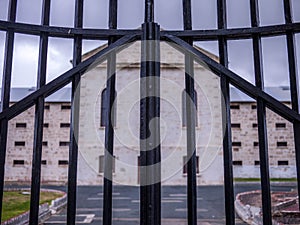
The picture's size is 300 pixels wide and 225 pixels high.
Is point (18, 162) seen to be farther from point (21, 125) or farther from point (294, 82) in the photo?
point (294, 82)

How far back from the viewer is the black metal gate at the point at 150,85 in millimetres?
1308

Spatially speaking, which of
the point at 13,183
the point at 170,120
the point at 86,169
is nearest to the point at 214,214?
the point at 170,120

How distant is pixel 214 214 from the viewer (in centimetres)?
659

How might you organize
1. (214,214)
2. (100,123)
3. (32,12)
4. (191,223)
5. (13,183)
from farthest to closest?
(13,183), (100,123), (214,214), (32,12), (191,223)

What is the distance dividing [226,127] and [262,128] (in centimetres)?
14

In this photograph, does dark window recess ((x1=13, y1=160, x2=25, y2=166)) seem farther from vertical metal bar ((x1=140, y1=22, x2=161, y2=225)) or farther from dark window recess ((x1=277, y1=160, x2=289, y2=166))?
vertical metal bar ((x1=140, y1=22, x2=161, y2=225))

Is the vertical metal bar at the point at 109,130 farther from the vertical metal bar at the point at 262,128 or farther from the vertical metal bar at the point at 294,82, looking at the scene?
the vertical metal bar at the point at 294,82

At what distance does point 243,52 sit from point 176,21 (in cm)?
37

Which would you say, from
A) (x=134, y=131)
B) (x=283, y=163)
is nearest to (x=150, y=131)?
(x=134, y=131)

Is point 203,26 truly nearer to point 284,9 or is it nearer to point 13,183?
point 284,9

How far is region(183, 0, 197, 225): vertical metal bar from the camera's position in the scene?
1319mm

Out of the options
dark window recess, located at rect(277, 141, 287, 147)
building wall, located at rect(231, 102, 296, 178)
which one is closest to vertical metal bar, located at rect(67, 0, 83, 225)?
building wall, located at rect(231, 102, 296, 178)

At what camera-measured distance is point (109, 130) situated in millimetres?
1356

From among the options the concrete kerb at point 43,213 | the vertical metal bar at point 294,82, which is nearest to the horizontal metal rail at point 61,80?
the vertical metal bar at point 294,82
